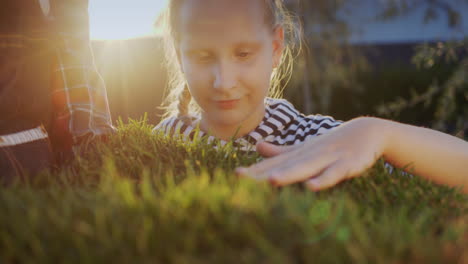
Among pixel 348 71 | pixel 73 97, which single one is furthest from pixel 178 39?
pixel 348 71

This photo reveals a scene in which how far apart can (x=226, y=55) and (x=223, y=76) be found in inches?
4.2

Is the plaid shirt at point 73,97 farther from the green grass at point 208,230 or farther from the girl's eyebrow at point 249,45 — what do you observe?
the girl's eyebrow at point 249,45

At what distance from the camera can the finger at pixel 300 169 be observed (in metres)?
0.91

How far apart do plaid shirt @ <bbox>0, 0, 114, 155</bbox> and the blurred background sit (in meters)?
1.81

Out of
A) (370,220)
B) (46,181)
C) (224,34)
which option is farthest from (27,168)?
(224,34)

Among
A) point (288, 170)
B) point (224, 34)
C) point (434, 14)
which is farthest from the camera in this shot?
point (434, 14)

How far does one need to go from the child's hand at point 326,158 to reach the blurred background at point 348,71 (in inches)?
95.4

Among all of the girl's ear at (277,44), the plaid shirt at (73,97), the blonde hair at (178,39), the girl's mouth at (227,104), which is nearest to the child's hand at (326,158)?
the plaid shirt at (73,97)

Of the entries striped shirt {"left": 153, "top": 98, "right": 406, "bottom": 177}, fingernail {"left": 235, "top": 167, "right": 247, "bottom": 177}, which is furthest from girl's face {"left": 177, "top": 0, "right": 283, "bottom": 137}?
fingernail {"left": 235, "top": 167, "right": 247, "bottom": 177}

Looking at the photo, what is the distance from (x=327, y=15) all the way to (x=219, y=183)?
6492 millimetres

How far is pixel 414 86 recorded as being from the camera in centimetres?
820

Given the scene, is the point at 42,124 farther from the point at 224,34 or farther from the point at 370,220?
the point at 370,220

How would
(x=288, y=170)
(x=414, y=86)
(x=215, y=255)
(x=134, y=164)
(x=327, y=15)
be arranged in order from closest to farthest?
(x=215, y=255)
(x=288, y=170)
(x=134, y=164)
(x=327, y=15)
(x=414, y=86)

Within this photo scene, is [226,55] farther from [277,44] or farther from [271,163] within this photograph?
[271,163]
